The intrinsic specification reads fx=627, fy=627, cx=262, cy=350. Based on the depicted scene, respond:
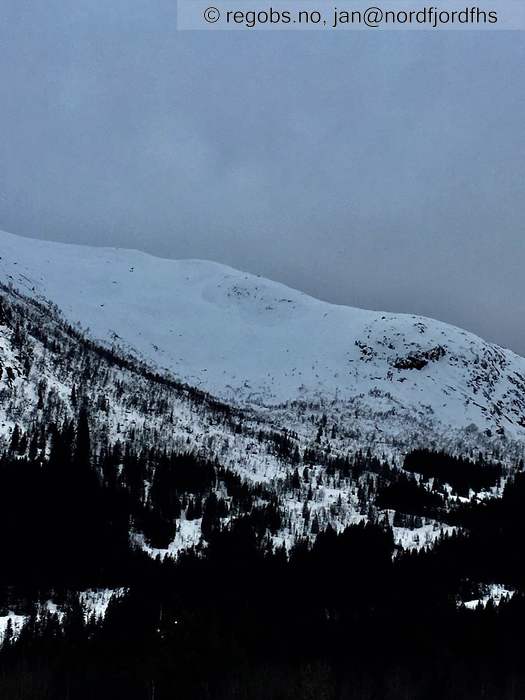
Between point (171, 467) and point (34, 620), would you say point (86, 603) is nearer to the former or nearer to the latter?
point (34, 620)

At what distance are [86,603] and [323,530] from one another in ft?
165

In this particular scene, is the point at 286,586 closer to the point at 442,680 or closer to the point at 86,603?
the point at 86,603

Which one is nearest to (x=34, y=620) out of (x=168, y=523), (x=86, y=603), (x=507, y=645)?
(x=86, y=603)

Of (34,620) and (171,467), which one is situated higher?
(171,467)

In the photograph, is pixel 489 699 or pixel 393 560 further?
pixel 393 560

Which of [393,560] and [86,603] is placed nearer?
[86,603]

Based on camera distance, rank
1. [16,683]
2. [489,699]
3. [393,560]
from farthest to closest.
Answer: [393,560]
[489,699]
[16,683]

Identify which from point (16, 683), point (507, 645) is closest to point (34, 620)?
point (16, 683)

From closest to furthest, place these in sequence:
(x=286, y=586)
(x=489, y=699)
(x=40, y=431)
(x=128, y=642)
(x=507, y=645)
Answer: (x=489, y=699) < (x=128, y=642) < (x=507, y=645) < (x=286, y=586) < (x=40, y=431)

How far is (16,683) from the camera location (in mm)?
46250

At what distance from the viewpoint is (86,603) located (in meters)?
73.8

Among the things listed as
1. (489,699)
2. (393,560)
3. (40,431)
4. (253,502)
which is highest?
(40,431)

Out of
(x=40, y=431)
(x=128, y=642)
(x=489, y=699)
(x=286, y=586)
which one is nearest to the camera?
(x=489, y=699)

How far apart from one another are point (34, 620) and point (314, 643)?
27.8 m
